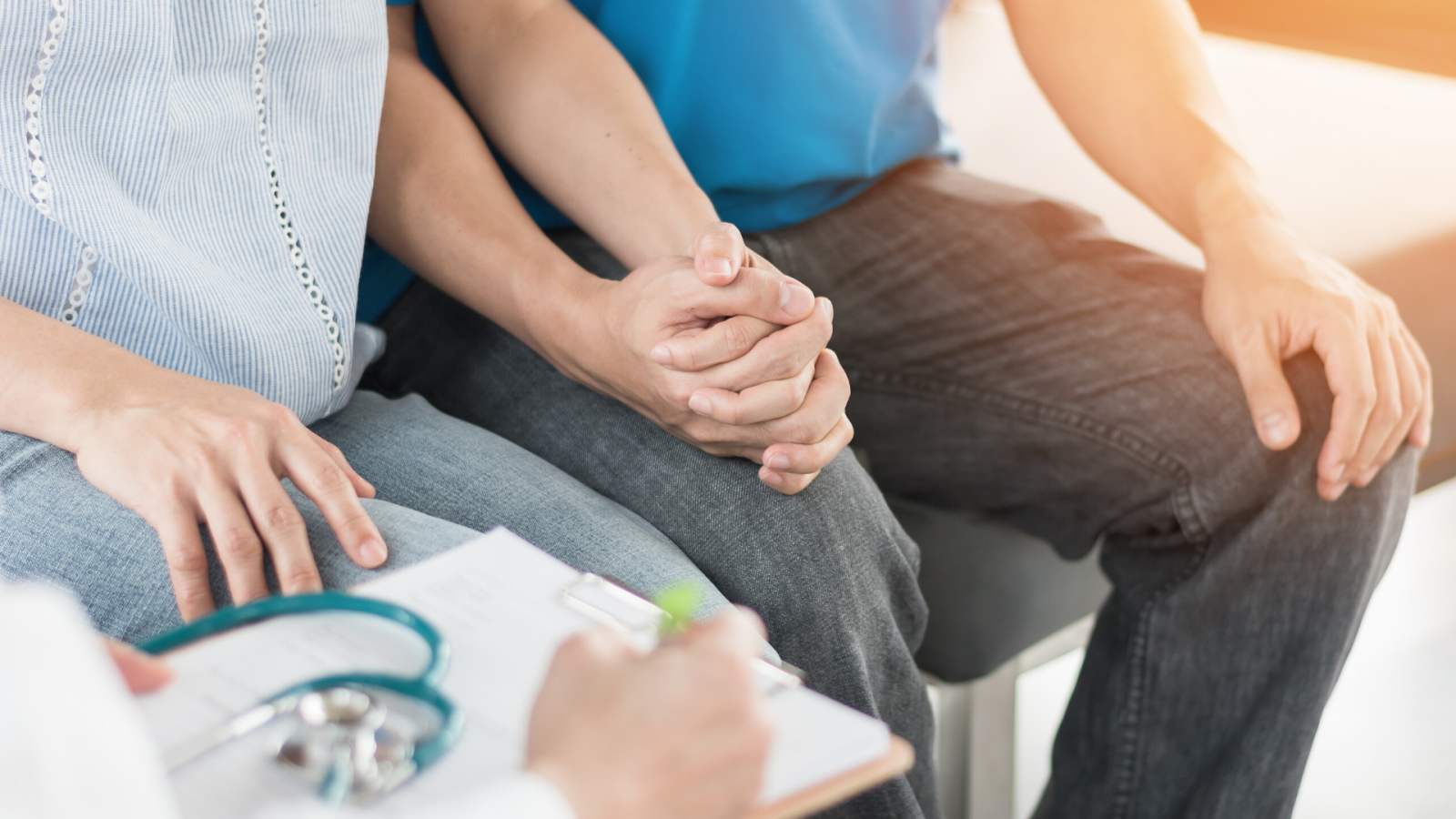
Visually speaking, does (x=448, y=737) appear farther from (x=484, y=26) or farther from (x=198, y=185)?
(x=484, y=26)

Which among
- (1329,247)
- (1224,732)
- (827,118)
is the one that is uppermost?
(827,118)

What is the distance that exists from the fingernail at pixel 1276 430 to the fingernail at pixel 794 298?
352 millimetres

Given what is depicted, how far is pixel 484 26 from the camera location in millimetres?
845

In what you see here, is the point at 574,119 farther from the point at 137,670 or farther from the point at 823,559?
the point at 137,670

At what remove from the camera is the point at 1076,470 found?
843 millimetres

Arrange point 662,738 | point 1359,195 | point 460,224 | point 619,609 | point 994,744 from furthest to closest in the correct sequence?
point 1359,195 → point 994,744 → point 460,224 → point 619,609 → point 662,738

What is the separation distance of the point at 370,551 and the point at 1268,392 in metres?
0.60

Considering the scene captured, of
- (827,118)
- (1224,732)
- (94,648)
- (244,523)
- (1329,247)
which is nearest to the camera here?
(94,648)

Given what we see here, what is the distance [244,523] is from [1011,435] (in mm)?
573

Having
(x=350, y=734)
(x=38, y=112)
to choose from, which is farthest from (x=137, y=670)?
(x=38, y=112)

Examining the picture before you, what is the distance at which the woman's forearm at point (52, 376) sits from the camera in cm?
51

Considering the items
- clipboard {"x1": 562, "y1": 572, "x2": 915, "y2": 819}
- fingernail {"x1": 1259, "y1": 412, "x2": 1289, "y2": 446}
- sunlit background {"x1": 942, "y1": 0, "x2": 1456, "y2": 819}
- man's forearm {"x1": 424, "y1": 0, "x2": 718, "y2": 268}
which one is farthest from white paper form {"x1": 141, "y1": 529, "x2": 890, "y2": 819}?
sunlit background {"x1": 942, "y1": 0, "x2": 1456, "y2": 819}

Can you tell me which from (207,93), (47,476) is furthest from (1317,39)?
(47,476)

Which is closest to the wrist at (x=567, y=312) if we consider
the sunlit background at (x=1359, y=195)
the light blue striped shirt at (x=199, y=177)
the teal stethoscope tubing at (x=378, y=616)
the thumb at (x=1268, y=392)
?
the light blue striped shirt at (x=199, y=177)
